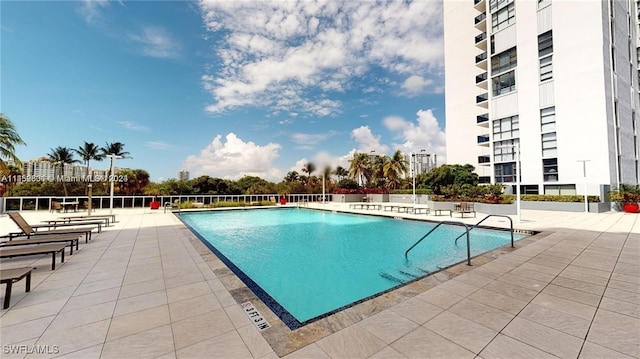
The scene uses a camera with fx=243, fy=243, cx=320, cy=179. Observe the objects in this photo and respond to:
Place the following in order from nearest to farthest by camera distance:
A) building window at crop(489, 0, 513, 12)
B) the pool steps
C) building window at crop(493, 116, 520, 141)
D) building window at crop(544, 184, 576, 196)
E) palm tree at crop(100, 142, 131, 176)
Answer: the pool steps → building window at crop(544, 184, 576, 196) → building window at crop(493, 116, 520, 141) → building window at crop(489, 0, 513, 12) → palm tree at crop(100, 142, 131, 176)

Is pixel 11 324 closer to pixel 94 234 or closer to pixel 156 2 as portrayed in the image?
pixel 94 234

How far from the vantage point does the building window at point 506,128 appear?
18.7m

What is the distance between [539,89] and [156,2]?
2347 cm

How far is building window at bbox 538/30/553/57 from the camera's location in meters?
17.1

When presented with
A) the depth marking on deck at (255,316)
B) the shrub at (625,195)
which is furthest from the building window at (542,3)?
the depth marking on deck at (255,316)

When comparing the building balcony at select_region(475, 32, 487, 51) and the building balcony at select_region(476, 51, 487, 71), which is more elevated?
the building balcony at select_region(475, 32, 487, 51)

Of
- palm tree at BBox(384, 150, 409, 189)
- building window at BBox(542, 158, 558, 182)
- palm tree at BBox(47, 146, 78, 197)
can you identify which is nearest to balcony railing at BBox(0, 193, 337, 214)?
palm tree at BBox(384, 150, 409, 189)

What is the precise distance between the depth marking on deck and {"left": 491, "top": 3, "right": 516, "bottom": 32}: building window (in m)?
26.6

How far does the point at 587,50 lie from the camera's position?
15.8m

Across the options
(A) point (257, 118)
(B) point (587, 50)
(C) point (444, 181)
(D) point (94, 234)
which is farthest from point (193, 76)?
(B) point (587, 50)

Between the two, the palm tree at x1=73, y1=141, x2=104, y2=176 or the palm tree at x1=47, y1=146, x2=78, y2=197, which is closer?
the palm tree at x1=73, y1=141, x2=104, y2=176

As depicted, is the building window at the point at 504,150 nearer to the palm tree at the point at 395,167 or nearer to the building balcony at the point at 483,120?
the building balcony at the point at 483,120

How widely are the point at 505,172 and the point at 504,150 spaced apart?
68.6 inches

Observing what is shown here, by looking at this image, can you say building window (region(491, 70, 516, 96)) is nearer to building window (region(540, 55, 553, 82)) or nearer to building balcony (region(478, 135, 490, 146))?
building window (region(540, 55, 553, 82))
